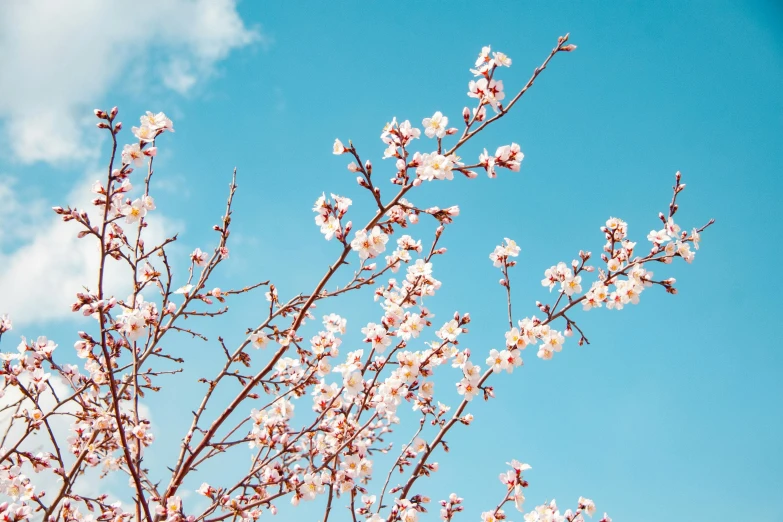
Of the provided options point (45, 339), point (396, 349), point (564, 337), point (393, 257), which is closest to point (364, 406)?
point (396, 349)

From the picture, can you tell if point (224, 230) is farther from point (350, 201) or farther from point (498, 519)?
point (498, 519)

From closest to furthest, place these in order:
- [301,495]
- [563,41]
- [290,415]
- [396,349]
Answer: [563,41]
[301,495]
[396,349]
[290,415]

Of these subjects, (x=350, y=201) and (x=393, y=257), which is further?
(x=393, y=257)

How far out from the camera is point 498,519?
4078mm

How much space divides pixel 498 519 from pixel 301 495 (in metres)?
1.58

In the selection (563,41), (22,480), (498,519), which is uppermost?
(563,41)

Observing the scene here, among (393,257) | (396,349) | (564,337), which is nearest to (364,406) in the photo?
(396,349)

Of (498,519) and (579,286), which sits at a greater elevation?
(579,286)

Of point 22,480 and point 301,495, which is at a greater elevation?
point 22,480

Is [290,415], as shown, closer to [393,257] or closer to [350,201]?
[393,257]

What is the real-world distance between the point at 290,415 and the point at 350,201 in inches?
73.4

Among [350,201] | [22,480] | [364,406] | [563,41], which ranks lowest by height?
[22,480]

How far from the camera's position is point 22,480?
12.4ft

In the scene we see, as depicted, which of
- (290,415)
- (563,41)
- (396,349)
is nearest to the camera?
(563,41)
